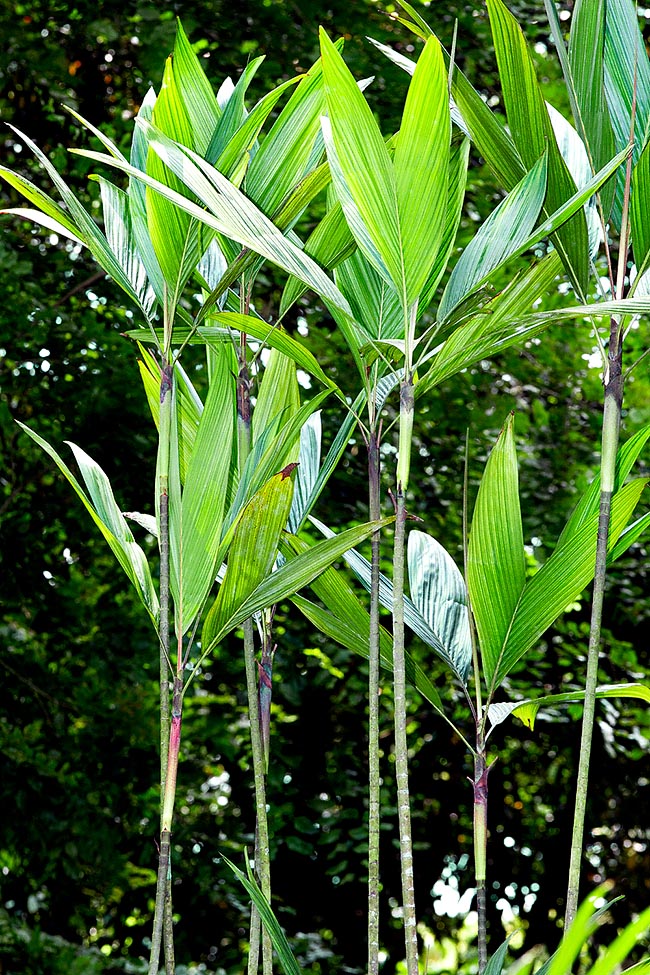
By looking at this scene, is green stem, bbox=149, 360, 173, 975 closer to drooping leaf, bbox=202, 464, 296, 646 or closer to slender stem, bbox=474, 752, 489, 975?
drooping leaf, bbox=202, 464, 296, 646

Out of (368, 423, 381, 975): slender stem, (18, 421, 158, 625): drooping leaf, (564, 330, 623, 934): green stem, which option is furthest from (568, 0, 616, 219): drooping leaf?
(18, 421, 158, 625): drooping leaf

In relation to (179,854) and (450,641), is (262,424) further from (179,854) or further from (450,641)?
(179,854)

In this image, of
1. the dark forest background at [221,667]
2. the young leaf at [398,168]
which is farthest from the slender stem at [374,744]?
the dark forest background at [221,667]

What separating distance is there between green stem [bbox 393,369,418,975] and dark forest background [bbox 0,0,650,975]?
1.18 m

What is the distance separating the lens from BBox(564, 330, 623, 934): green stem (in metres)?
0.54

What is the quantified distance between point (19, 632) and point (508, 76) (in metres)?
1.48

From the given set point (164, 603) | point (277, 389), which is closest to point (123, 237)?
point (277, 389)

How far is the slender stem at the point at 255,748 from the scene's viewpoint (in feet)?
2.06

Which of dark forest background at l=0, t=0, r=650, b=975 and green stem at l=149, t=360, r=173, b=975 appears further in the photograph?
dark forest background at l=0, t=0, r=650, b=975

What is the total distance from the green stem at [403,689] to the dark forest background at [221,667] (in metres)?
1.18

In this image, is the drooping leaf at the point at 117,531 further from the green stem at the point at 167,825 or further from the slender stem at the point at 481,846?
the slender stem at the point at 481,846

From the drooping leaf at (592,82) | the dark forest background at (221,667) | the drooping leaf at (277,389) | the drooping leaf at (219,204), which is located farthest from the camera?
the dark forest background at (221,667)

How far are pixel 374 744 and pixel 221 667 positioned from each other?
49.6 inches

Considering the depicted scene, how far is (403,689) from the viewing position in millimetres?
539
